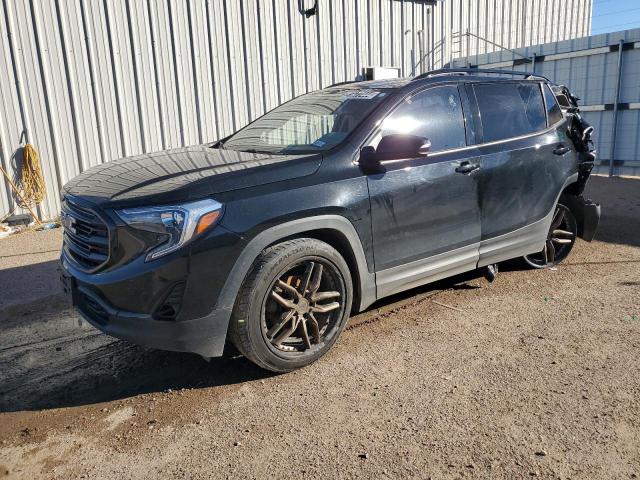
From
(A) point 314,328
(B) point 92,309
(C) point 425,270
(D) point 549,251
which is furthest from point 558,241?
(B) point 92,309

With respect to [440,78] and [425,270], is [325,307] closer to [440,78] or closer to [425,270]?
[425,270]

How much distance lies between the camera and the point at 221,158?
367 centimetres

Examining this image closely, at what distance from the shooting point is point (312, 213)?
3.27m

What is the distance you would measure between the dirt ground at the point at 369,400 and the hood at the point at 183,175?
119 centimetres

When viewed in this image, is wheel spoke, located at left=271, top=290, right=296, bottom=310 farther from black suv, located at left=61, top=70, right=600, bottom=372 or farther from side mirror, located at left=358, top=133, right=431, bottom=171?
side mirror, located at left=358, top=133, right=431, bottom=171

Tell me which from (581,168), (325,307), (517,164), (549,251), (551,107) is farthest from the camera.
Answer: (549,251)

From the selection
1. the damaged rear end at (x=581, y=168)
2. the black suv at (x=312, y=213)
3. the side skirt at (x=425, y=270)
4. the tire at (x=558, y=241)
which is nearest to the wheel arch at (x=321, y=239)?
the black suv at (x=312, y=213)

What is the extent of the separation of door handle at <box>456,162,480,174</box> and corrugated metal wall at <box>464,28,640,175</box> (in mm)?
8508

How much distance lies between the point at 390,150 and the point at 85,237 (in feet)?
6.47

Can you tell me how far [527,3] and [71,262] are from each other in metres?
15.9

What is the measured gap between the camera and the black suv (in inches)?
115

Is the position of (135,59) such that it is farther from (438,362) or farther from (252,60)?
(438,362)

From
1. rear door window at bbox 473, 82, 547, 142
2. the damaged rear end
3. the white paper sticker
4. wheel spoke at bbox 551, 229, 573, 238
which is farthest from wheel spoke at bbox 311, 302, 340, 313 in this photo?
the damaged rear end

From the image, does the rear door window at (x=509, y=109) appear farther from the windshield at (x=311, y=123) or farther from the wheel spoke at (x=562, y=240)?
the wheel spoke at (x=562, y=240)
